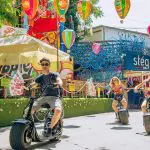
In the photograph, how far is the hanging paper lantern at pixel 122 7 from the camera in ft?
40.6

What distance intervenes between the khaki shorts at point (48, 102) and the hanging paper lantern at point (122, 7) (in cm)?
652

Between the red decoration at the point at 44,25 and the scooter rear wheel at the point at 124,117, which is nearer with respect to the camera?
the scooter rear wheel at the point at 124,117

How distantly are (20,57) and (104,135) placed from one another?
4.44 meters

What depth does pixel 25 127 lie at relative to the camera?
5.91 meters

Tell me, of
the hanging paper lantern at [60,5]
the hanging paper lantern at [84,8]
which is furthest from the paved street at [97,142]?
the hanging paper lantern at [84,8]

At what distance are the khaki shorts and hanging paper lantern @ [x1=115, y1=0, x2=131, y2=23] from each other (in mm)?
6520

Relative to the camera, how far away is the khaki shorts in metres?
6.81

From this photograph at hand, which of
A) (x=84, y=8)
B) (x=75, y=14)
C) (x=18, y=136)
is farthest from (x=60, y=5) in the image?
(x=75, y=14)

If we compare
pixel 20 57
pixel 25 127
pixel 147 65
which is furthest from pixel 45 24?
pixel 25 127

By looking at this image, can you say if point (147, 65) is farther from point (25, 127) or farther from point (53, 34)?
point (25, 127)

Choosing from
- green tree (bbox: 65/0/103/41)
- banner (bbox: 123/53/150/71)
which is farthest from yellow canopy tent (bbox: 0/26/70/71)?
green tree (bbox: 65/0/103/41)

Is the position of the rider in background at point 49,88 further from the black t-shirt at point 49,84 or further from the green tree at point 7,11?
the green tree at point 7,11

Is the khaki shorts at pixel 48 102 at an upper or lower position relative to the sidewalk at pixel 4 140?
upper

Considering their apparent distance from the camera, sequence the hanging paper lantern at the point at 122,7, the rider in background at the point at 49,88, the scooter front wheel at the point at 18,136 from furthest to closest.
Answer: the hanging paper lantern at the point at 122,7, the rider in background at the point at 49,88, the scooter front wheel at the point at 18,136
